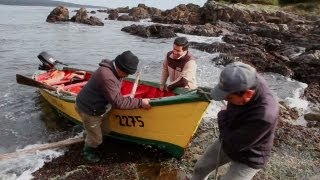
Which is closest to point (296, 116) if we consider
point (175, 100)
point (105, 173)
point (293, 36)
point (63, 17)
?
point (175, 100)

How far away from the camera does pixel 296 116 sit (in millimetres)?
11352

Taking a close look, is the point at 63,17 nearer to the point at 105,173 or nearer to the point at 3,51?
the point at 3,51

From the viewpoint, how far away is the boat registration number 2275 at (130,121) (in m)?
7.88

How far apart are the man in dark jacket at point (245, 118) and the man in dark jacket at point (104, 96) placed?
8.99ft

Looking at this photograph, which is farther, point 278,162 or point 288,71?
point 288,71

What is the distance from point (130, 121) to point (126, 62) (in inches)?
75.4

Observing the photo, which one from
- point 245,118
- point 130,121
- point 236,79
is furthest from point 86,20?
point 236,79

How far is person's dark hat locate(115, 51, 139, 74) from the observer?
6.49 m

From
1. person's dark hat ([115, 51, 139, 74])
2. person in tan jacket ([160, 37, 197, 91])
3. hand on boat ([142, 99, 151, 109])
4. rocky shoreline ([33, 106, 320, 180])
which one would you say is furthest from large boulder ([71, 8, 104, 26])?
person's dark hat ([115, 51, 139, 74])

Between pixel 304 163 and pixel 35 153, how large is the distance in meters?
5.96

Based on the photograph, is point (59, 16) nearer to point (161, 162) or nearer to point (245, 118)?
point (161, 162)

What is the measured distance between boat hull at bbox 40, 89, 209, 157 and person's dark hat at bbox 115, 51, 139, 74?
104cm

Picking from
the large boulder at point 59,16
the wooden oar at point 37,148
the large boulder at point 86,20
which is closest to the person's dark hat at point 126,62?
the wooden oar at point 37,148

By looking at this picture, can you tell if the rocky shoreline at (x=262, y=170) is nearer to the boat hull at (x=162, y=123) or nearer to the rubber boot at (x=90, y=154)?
the rubber boot at (x=90, y=154)
